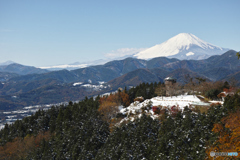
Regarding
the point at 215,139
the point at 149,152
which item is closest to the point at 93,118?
the point at 149,152

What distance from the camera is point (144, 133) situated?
50.3 meters

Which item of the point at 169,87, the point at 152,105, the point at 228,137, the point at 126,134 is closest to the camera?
the point at 228,137

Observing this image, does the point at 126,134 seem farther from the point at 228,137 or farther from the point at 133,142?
the point at 228,137

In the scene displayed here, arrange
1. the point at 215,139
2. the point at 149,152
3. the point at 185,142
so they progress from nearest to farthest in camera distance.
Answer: the point at 215,139, the point at 185,142, the point at 149,152

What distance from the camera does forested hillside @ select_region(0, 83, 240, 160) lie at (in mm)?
38250

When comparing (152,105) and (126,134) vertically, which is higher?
(152,105)

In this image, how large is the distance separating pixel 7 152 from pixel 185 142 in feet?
210

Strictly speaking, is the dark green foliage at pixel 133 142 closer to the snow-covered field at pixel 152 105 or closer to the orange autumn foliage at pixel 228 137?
the snow-covered field at pixel 152 105

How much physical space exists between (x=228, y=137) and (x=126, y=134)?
26154mm

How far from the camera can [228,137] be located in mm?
33469

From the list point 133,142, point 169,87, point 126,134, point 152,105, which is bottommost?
point 133,142

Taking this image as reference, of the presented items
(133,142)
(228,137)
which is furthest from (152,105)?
(228,137)

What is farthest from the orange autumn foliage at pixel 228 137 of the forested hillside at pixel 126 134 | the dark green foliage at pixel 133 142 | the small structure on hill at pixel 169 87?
the small structure on hill at pixel 169 87

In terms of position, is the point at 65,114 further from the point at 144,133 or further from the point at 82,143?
the point at 144,133
